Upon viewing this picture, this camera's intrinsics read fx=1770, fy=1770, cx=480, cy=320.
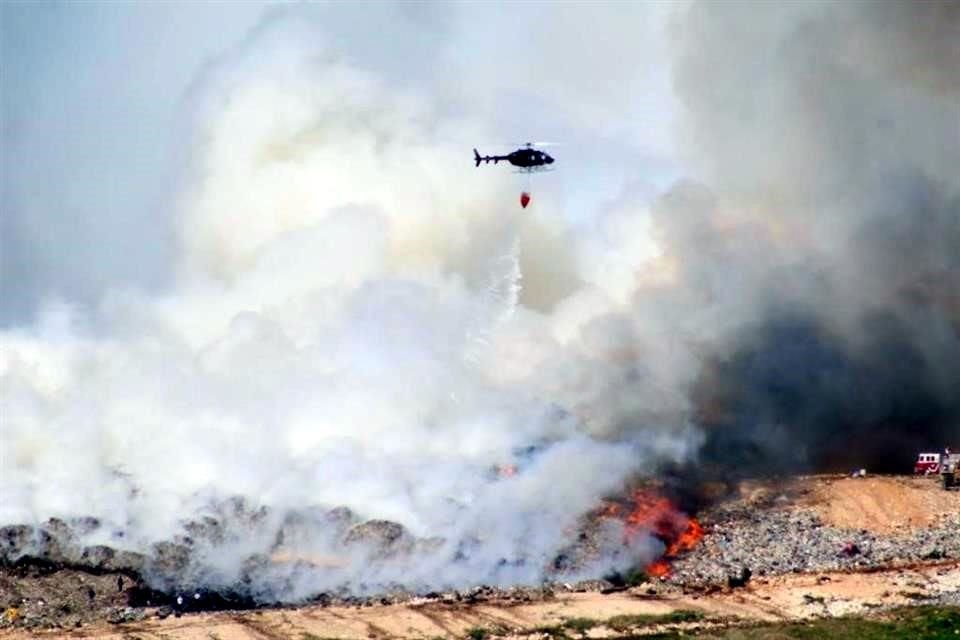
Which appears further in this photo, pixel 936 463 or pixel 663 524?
pixel 936 463

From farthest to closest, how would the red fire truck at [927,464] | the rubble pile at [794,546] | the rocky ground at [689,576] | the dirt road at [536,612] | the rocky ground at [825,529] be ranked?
the red fire truck at [927,464] → the rocky ground at [825,529] → the rubble pile at [794,546] → the rocky ground at [689,576] → the dirt road at [536,612]

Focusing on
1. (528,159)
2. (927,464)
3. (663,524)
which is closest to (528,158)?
(528,159)

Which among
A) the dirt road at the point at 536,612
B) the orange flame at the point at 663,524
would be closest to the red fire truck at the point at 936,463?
the dirt road at the point at 536,612

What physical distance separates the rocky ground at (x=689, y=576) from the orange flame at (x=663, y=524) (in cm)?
64

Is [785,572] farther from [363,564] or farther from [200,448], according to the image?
[200,448]

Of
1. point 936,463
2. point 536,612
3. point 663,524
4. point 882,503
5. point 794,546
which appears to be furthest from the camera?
point 936,463

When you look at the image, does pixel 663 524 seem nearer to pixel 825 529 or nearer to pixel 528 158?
pixel 825 529

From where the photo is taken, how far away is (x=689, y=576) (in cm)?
6656

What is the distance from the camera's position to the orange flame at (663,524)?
2729 inches

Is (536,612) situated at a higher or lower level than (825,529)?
lower

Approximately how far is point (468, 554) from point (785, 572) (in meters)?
12.0

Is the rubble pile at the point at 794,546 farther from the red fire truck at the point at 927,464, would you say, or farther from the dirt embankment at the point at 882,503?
the red fire truck at the point at 927,464

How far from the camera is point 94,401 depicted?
76562 millimetres

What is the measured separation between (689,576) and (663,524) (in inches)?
187
